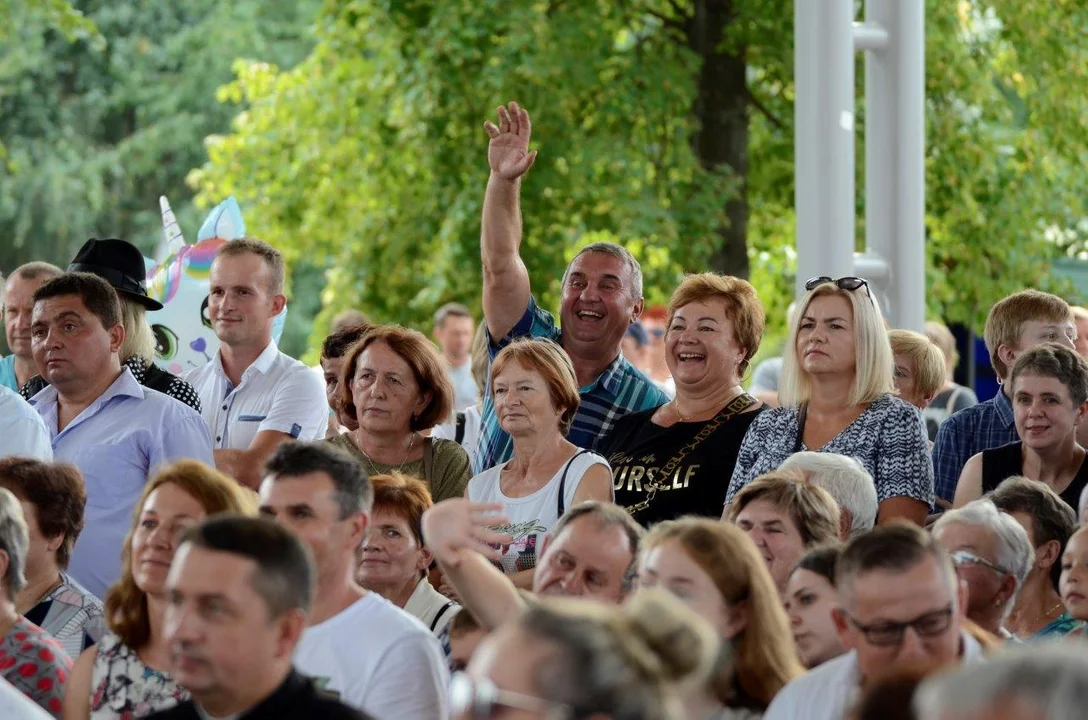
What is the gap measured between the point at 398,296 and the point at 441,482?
8.11 m

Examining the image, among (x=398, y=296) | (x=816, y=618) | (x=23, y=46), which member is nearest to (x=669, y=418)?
(x=816, y=618)

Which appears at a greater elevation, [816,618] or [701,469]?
[701,469]

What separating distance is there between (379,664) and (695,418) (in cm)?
207

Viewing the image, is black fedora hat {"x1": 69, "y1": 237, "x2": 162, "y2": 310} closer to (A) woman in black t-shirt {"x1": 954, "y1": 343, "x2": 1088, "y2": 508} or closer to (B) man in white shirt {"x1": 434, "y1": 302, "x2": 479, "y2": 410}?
(A) woman in black t-shirt {"x1": 954, "y1": 343, "x2": 1088, "y2": 508}

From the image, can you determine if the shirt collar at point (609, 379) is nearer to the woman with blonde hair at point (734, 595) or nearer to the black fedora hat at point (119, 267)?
the black fedora hat at point (119, 267)

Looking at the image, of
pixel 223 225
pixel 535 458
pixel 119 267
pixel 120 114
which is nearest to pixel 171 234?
pixel 223 225

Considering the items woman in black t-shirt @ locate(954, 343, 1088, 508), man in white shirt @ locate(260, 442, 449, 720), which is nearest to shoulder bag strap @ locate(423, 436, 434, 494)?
man in white shirt @ locate(260, 442, 449, 720)

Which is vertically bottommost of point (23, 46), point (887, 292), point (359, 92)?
point (887, 292)

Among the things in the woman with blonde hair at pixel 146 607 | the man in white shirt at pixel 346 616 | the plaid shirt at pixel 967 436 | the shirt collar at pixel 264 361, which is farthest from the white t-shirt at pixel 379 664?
the plaid shirt at pixel 967 436

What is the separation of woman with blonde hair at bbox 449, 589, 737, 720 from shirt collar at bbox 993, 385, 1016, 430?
4172mm

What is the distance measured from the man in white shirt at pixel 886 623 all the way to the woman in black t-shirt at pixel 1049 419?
2.18 m

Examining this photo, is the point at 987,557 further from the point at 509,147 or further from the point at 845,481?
the point at 509,147

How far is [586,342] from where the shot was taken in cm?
630

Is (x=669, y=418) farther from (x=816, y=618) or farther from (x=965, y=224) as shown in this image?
(x=965, y=224)
